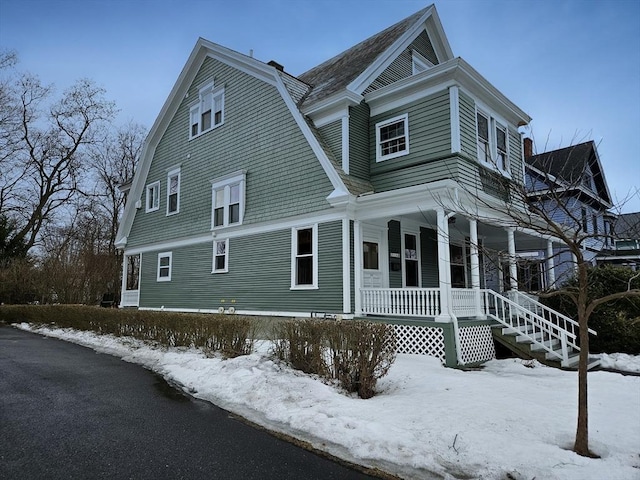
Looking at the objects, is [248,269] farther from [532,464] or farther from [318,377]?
[532,464]

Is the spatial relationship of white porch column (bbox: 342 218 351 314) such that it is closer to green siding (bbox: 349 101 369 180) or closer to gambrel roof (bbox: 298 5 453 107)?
green siding (bbox: 349 101 369 180)

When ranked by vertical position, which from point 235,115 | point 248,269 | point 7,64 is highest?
point 7,64

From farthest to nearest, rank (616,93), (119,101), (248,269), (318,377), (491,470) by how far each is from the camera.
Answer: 1. (119,101)
2. (248,269)
3. (616,93)
4. (318,377)
5. (491,470)

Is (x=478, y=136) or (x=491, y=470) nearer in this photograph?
(x=491, y=470)

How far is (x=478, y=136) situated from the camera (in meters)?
11.6

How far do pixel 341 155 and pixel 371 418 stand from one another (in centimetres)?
802

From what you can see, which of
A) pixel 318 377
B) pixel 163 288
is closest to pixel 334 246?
pixel 318 377

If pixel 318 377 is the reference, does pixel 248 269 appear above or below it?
above

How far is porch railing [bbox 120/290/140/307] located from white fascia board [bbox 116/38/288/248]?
2350 millimetres

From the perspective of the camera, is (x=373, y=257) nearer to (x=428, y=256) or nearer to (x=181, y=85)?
(x=428, y=256)

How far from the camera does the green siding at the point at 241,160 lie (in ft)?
A: 40.7

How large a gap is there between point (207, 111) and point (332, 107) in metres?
6.43

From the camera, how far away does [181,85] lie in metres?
17.3

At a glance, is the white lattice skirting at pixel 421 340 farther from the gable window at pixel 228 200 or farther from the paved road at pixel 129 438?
the gable window at pixel 228 200
